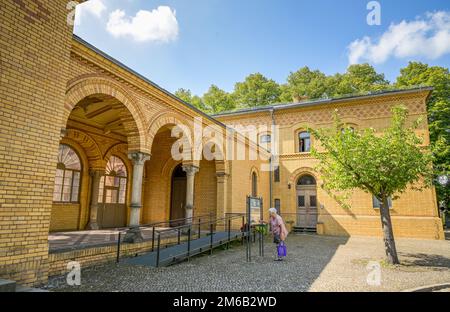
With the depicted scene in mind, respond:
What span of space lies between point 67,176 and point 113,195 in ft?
8.12

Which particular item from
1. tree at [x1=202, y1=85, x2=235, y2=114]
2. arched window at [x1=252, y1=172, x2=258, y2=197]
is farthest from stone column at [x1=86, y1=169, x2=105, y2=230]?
tree at [x1=202, y1=85, x2=235, y2=114]

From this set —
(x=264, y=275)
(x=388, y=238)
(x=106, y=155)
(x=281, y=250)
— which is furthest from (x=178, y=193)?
(x=388, y=238)

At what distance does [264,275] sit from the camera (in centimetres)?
654

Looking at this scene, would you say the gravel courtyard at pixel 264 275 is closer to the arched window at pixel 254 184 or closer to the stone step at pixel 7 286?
the stone step at pixel 7 286

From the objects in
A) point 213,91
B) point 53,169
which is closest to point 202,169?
point 53,169

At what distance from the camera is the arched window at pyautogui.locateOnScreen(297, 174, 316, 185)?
1856cm

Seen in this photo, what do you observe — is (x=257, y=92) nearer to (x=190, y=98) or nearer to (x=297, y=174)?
(x=190, y=98)

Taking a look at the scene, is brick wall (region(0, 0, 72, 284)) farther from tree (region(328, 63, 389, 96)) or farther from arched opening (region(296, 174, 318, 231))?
tree (region(328, 63, 389, 96))

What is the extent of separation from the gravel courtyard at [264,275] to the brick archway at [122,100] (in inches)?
132

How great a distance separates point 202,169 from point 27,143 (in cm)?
989

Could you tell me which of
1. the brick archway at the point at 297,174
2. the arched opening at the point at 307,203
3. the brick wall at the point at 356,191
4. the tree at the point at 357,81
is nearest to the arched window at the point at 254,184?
the brick wall at the point at 356,191

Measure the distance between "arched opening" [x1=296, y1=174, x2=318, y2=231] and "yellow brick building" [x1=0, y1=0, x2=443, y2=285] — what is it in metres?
0.09
